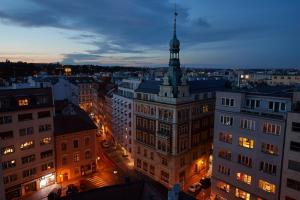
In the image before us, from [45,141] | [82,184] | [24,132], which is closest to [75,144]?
[45,141]

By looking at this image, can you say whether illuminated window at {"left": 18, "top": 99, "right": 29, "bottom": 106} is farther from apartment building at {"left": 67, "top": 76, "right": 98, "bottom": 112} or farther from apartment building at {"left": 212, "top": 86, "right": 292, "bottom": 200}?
apartment building at {"left": 67, "top": 76, "right": 98, "bottom": 112}

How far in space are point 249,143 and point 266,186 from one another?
8477mm

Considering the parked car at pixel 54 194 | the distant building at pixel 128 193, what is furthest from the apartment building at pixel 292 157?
the parked car at pixel 54 194

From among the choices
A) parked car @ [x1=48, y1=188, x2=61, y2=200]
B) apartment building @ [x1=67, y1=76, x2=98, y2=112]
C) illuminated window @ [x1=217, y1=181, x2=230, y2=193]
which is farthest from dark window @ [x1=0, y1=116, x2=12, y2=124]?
apartment building @ [x1=67, y1=76, x2=98, y2=112]

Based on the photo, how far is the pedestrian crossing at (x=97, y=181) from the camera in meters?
66.9

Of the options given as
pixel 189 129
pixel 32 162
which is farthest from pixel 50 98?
pixel 189 129

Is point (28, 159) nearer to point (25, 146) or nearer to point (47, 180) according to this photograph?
point (25, 146)

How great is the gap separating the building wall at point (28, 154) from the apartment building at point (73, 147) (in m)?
2.19

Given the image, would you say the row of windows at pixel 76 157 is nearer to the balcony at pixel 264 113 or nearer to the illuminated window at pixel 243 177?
the illuminated window at pixel 243 177

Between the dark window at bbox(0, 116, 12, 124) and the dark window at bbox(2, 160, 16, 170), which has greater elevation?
the dark window at bbox(0, 116, 12, 124)

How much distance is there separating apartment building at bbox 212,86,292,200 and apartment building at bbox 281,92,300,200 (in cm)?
101

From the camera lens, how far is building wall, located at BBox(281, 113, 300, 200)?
42719 millimetres

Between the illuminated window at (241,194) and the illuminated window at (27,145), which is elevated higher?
the illuminated window at (27,145)

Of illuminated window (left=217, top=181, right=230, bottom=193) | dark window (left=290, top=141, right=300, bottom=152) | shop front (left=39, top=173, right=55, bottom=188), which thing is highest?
dark window (left=290, top=141, right=300, bottom=152)
